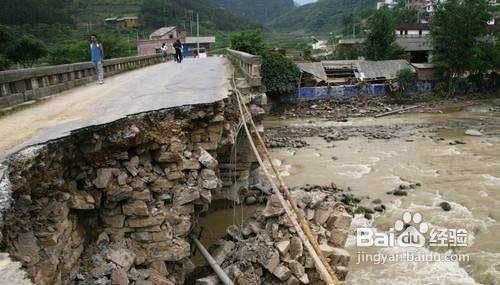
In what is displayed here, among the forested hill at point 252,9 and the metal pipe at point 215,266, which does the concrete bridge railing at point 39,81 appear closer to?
the metal pipe at point 215,266

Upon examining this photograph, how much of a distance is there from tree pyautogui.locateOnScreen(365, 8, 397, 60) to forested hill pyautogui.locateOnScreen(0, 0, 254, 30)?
138 ft

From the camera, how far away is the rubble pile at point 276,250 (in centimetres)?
821

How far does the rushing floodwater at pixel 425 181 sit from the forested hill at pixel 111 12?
4645cm

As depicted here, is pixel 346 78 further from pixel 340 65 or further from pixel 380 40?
pixel 380 40

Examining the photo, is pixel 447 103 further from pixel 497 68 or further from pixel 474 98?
pixel 497 68

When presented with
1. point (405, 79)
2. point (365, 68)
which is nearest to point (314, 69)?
point (365, 68)

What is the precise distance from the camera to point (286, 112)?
41.0 metres

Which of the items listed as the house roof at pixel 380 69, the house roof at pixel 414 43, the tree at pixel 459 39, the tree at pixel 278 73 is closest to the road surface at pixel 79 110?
the tree at pixel 278 73

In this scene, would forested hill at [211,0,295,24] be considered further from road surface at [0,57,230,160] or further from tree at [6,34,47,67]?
road surface at [0,57,230,160]

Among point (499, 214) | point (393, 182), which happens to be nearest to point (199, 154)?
point (499, 214)

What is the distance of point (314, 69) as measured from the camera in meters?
45.5

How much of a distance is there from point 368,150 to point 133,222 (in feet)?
70.8

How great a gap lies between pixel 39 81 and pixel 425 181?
15873mm

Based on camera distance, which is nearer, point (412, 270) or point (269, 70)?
point (412, 270)
